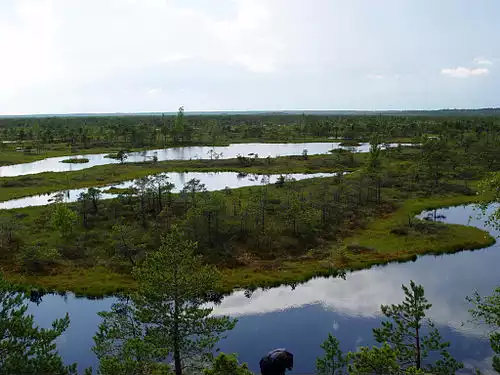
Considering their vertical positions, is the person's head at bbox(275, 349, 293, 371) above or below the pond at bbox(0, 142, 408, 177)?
below

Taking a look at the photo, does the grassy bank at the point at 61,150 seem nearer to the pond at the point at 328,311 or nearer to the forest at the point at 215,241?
the forest at the point at 215,241

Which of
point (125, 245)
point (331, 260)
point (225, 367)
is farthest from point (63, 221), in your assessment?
point (225, 367)

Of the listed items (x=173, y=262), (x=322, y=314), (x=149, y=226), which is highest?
(x=173, y=262)

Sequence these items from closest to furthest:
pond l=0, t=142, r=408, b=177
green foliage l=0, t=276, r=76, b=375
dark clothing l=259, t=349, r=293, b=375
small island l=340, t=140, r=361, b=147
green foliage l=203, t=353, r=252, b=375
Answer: green foliage l=0, t=276, r=76, b=375, green foliage l=203, t=353, r=252, b=375, dark clothing l=259, t=349, r=293, b=375, pond l=0, t=142, r=408, b=177, small island l=340, t=140, r=361, b=147

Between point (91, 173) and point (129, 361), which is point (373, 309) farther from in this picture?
point (91, 173)

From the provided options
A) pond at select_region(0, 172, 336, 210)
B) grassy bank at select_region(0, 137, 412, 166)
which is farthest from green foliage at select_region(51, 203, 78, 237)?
grassy bank at select_region(0, 137, 412, 166)

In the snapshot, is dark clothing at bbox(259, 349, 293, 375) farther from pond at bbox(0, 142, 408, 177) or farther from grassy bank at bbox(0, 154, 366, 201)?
pond at bbox(0, 142, 408, 177)

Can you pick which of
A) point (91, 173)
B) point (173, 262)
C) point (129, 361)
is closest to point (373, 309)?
point (173, 262)
